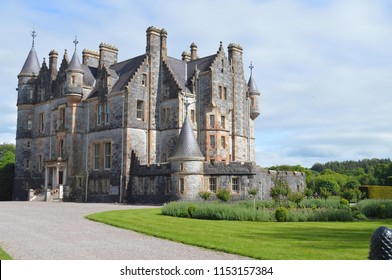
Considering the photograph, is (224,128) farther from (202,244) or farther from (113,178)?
(202,244)

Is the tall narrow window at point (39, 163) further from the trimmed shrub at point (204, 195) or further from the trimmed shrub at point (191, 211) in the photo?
the trimmed shrub at point (191, 211)

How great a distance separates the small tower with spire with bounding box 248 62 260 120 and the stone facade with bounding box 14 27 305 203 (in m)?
1.71

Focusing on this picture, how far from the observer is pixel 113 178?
43.1m

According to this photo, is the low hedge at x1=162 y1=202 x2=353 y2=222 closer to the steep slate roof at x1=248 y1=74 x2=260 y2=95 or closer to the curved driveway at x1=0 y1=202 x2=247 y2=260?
the curved driveway at x1=0 y1=202 x2=247 y2=260

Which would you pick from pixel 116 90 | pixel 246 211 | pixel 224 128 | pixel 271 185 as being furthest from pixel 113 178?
pixel 246 211

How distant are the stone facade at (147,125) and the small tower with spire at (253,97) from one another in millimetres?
1715

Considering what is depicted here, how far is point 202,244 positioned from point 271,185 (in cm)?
2776

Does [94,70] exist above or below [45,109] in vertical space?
above

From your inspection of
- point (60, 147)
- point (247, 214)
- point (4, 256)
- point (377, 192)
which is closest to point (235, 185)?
point (247, 214)

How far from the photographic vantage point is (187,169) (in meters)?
36.6

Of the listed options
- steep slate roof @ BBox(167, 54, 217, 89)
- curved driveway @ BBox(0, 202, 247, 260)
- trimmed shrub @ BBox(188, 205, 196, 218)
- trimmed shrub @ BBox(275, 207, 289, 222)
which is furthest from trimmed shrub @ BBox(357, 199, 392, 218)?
steep slate roof @ BBox(167, 54, 217, 89)

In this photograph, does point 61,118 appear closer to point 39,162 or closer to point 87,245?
point 39,162

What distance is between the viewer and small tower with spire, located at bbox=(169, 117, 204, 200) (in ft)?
120
